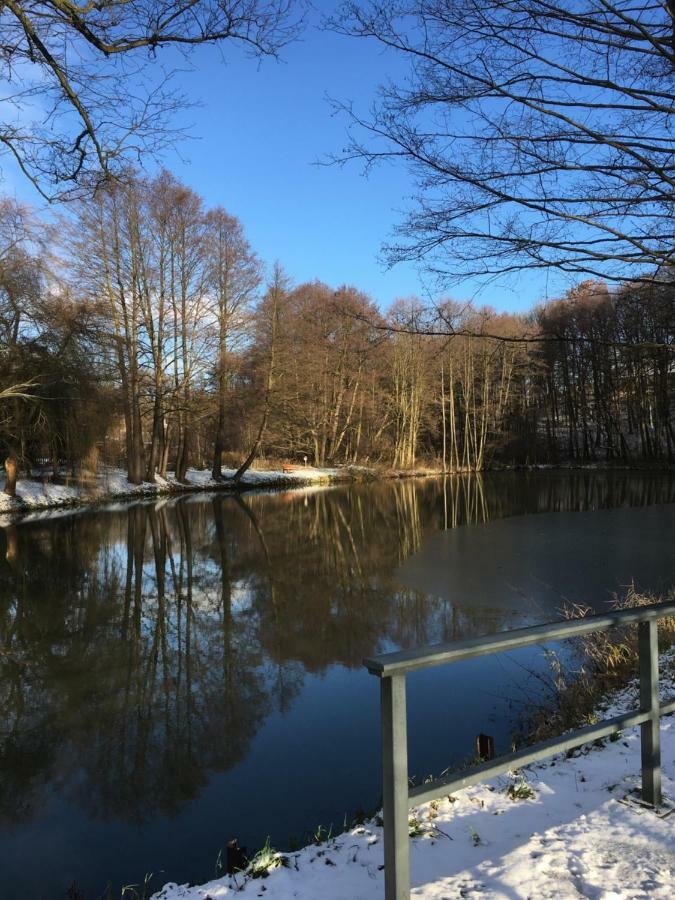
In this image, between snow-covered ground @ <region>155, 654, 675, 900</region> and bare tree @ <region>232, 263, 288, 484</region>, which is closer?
snow-covered ground @ <region>155, 654, 675, 900</region>

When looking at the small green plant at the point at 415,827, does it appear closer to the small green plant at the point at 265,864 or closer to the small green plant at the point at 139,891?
the small green plant at the point at 265,864

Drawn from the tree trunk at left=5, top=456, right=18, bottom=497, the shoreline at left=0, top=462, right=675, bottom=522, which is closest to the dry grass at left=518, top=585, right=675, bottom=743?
the shoreline at left=0, top=462, right=675, bottom=522

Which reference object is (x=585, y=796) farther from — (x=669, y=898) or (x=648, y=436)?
(x=648, y=436)

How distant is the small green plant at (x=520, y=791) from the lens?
10.6 feet

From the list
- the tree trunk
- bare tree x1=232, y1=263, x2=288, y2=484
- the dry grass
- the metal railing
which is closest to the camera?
the metal railing

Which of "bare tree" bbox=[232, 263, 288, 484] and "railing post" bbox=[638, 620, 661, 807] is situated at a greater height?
"bare tree" bbox=[232, 263, 288, 484]

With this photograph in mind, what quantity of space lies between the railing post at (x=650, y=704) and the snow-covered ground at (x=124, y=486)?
22.6m

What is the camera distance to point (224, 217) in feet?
102

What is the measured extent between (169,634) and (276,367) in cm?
2583

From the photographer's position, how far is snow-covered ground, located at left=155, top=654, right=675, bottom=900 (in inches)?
90.4

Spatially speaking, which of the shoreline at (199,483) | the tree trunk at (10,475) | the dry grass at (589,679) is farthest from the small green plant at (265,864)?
the tree trunk at (10,475)

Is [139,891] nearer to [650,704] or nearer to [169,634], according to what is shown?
[650,704]

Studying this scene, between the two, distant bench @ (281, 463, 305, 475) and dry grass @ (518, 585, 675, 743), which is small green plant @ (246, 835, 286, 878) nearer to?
dry grass @ (518, 585, 675, 743)

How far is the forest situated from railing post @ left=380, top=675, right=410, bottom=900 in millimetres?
3920
